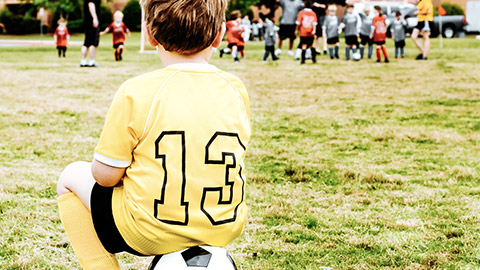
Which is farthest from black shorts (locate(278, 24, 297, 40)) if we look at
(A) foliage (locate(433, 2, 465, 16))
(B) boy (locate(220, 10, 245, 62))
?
(A) foliage (locate(433, 2, 465, 16))

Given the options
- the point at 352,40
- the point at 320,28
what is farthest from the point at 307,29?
the point at 320,28

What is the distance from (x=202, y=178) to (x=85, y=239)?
1.70 ft

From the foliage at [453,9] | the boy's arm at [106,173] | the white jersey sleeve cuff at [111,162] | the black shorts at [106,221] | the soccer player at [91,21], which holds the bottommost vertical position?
the black shorts at [106,221]

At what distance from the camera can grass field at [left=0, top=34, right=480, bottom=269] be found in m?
2.90

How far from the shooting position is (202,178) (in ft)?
6.00

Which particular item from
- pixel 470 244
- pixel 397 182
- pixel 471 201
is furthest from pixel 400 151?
pixel 470 244

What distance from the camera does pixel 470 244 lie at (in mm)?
2990

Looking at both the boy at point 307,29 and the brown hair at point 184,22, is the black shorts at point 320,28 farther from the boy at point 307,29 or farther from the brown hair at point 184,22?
the brown hair at point 184,22

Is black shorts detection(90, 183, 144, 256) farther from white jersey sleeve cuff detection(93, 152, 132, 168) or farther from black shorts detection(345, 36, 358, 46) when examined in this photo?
black shorts detection(345, 36, 358, 46)

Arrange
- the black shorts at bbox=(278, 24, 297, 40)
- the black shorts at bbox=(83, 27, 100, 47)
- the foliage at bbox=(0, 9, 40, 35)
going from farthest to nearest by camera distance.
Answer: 1. the foliage at bbox=(0, 9, 40, 35)
2. the black shorts at bbox=(278, 24, 297, 40)
3. the black shorts at bbox=(83, 27, 100, 47)

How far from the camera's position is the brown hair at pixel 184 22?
1794mm

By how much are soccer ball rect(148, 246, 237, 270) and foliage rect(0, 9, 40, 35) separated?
48.8 m

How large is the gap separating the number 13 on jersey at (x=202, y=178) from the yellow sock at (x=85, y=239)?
333mm

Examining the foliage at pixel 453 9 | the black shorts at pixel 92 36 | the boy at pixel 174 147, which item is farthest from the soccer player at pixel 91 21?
the foliage at pixel 453 9
